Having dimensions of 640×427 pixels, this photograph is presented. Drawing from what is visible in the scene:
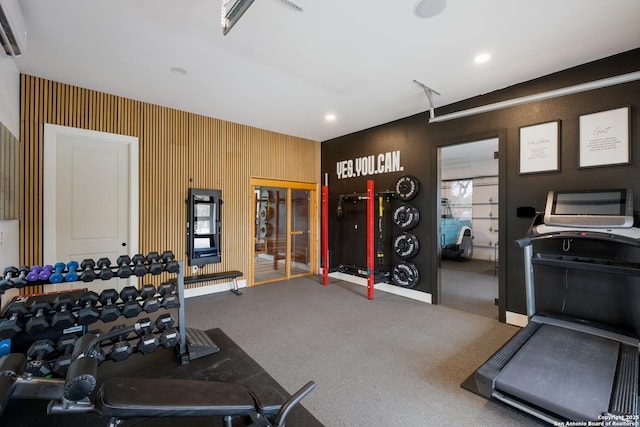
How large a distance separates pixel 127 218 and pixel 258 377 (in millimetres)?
3468

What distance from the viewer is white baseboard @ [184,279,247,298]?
16.6 ft

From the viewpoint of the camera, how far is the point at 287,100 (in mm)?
4488

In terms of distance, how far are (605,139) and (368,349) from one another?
3.62m

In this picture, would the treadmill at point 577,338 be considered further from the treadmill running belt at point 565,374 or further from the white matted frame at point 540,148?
the white matted frame at point 540,148

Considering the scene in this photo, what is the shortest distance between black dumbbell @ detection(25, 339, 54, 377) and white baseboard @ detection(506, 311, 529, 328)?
4.91 metres

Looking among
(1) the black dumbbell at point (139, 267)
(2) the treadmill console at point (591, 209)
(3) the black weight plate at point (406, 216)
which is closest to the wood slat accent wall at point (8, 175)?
(1) the black dumbbell at point (139, 267)

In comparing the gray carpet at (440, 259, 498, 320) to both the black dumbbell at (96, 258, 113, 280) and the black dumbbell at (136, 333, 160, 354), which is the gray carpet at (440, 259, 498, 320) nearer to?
the black dumbbell at (136, 333, 160, 354)

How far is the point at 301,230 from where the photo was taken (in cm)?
689

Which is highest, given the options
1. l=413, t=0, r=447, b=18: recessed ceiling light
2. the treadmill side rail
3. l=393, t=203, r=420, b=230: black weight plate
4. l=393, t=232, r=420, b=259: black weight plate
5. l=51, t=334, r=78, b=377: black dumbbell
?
l=413, t=0, r=447, b=18: recessed ceiling light

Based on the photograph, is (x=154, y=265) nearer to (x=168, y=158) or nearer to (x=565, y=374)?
(x=168, y=158)

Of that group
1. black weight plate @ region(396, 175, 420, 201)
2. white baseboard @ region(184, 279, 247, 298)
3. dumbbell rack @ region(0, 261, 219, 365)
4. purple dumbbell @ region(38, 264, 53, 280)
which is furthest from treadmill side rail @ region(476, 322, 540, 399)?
white baseboard @ region(184, 279, 247, 298)

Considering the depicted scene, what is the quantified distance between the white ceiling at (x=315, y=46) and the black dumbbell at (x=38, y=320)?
2568 millimetres

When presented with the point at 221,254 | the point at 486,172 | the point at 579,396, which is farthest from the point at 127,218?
the point at 486,172

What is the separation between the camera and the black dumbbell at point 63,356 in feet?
6.41
